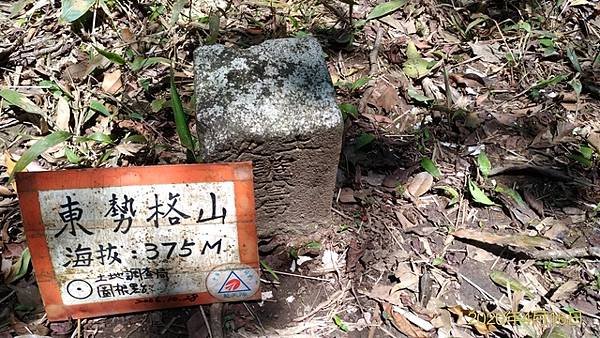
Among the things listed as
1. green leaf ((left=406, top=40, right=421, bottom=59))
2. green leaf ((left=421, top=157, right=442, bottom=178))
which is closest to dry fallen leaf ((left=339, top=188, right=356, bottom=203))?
green leaf ((left=421, top=157, right=442, bottom=178))

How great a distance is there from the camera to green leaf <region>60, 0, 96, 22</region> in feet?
7.72

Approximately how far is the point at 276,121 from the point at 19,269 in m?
0.84

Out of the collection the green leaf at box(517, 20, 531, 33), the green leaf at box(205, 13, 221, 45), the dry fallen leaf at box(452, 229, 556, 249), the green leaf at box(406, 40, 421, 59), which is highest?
the green leaf at box(205, 13, 221, 45)

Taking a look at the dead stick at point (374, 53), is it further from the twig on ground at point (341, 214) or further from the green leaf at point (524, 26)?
the twig on ground at point (341, 214)

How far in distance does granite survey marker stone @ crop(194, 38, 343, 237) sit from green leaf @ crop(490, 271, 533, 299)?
53 centimetres

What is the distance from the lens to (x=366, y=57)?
8.27ft

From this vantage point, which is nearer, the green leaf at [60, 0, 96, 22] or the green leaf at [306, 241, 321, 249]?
the green leaf at [306, 241, 321, 249]

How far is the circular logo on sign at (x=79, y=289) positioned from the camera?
1.60 metres

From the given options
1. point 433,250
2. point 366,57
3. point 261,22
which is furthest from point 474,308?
Answer: point 261,22

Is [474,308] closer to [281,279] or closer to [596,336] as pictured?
[596,336]

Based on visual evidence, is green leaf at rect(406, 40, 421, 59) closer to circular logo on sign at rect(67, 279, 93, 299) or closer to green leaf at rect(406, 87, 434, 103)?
green leaf at rect(406, 87, 434, 103)

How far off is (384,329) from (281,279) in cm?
32

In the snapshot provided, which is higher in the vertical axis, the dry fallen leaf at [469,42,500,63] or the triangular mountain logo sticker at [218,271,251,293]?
the dry fallen leaf at [469,42,500,63]

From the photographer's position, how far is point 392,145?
2.19 m
